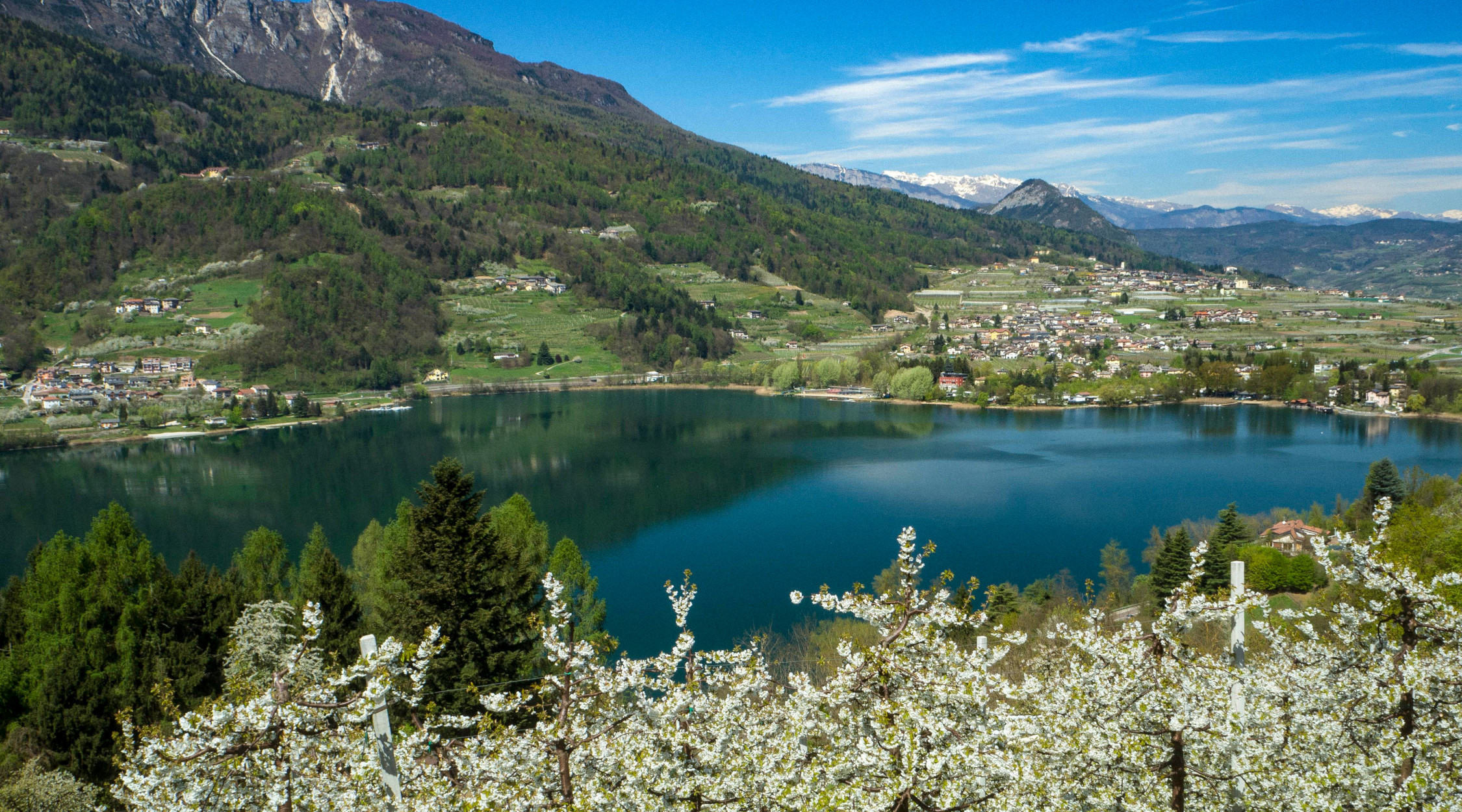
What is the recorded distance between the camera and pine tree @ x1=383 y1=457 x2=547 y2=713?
29.1ft

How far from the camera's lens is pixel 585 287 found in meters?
83.8

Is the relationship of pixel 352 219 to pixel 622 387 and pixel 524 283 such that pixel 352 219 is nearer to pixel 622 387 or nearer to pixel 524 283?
pixel 524 283

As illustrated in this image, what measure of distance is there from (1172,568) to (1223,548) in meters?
2.71

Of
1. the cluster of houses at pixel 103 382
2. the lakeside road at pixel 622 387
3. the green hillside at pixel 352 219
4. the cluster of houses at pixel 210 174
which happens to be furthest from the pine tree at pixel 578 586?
the cluster of houses at pixel 210 174

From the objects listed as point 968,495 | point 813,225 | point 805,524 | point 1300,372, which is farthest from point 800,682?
point 813,225

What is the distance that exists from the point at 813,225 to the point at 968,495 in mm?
89521

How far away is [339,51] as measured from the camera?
550 ft

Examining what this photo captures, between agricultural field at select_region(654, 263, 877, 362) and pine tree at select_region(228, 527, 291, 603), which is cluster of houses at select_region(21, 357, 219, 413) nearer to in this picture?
agricultural field at select_region(654, 263, 877, 362)

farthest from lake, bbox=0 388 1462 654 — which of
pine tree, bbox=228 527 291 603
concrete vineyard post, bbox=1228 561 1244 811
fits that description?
concrete vineyard post, bbox=1228 561 1244 811

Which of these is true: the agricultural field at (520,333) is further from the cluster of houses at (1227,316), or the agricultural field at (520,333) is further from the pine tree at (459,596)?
the pine tree at (459,596)

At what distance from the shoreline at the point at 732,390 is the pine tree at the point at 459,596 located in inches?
1680

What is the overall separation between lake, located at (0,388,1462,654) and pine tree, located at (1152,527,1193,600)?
416 cm

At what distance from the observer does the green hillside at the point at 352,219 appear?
6569 cm

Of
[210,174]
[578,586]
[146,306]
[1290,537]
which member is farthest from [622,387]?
[210,174]
